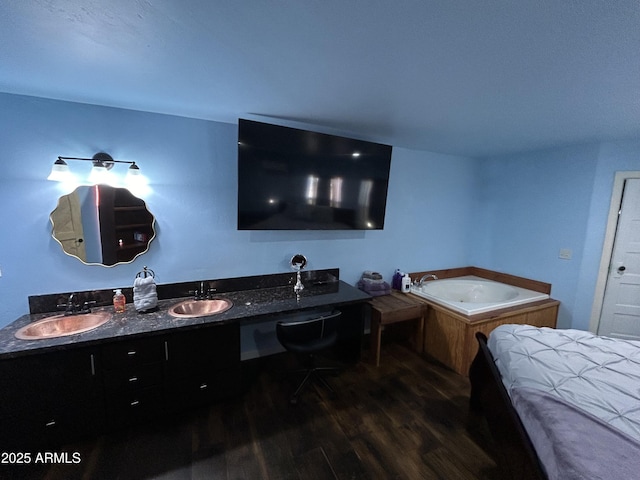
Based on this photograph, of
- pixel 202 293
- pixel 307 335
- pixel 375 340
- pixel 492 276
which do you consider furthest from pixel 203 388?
pixel 492 276

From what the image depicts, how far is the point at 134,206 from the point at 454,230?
3.68m

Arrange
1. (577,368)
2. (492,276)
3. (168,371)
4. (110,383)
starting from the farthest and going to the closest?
(492,276), (168,371), (110,383), (577,368)

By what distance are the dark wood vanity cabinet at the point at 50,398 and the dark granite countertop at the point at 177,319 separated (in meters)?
0.07

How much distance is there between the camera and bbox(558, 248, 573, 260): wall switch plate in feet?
9.24

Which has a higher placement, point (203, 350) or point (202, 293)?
point (202, 293)

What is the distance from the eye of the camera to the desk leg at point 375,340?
8.29ft

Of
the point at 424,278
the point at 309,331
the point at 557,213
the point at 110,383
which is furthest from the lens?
the point at 424,278

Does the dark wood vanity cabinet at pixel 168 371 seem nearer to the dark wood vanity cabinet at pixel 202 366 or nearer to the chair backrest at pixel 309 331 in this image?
the dark wood vanity cabinet at pixel 202 366

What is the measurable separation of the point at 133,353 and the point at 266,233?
133 centimetres

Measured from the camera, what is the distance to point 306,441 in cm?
170

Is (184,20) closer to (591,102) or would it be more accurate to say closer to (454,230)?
(591,102)

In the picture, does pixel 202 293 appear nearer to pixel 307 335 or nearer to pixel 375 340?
pixel 307 335

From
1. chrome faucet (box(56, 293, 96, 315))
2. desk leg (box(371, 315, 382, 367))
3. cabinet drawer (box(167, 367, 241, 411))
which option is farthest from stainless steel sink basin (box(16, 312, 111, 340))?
desk leg (box(371, 315, 382, 367))

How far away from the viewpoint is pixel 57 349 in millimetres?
1438
